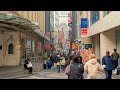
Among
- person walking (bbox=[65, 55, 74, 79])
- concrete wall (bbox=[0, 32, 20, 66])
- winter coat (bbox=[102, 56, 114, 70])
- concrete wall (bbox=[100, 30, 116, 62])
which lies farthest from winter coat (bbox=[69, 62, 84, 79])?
concrete wall (bbox=[0, 32, 20, 66])

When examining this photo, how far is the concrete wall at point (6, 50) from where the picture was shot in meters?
28.4

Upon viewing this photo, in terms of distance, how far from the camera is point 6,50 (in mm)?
29000

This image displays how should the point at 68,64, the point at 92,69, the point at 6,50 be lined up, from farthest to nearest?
the point at 6,50 → the point at 68,64 → the point at 92,69

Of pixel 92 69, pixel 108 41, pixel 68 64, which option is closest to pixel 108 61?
pixel 68 64

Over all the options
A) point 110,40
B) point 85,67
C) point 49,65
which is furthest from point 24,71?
point 85,67

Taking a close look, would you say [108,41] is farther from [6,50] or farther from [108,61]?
[108,61]

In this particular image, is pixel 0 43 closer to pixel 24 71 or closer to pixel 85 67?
pixel 24 71

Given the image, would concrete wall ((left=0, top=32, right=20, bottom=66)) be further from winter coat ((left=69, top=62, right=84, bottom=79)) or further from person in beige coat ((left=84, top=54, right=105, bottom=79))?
winter coat ((left=69, top=62, right=84, bottom=79))

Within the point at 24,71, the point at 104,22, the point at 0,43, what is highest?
the point at 104,22

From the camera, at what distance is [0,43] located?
92.5 feet

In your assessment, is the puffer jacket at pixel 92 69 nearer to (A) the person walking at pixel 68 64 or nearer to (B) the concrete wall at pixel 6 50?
(A) the person walking at pixel 68 64
